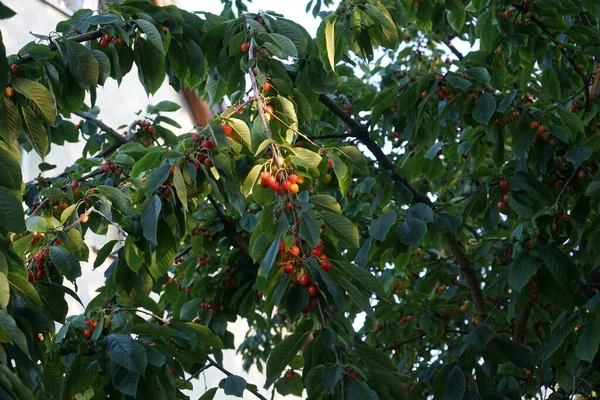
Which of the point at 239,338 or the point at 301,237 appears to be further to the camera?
the point at 239,338

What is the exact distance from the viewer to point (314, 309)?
2588mm

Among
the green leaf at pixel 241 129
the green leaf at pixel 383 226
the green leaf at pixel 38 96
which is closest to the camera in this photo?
the green leaf at pixel 38 96

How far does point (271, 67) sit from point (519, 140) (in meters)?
1.16

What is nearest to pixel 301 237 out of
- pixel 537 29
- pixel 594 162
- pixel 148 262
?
pixel 148 262

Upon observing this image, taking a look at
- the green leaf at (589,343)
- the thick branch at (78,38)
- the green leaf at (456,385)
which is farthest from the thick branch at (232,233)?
the green leaf at (589,343)

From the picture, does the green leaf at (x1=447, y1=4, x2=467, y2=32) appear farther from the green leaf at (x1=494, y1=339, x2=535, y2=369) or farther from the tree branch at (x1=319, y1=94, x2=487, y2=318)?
the green leaf at (x1=494, y1=339, x2=535, y2=369)

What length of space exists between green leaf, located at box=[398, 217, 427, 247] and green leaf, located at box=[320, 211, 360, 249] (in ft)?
3.01

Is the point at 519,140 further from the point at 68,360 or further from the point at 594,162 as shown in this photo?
the point at 68,360

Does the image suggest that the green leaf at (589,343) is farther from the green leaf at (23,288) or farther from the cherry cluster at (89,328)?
the green leaf at (23,288)

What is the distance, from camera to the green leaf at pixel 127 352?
251 centimetres

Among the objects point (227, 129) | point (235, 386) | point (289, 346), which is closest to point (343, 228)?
point (289, 346)

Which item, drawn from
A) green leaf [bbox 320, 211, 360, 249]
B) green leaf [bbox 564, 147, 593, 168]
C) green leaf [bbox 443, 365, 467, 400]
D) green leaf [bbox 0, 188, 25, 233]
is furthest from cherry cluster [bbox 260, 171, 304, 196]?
green leaf [bbox 564, 147, 593, 168]

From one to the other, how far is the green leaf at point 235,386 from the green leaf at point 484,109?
1.37 meters

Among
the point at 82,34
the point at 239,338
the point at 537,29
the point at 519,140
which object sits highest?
the point at 239,338
